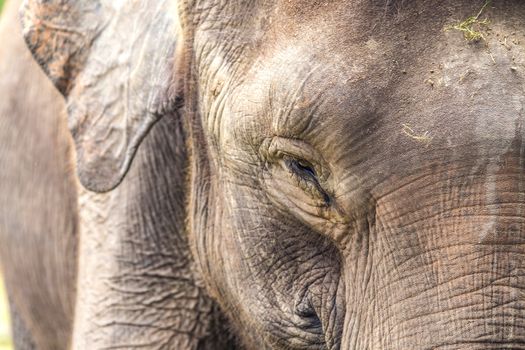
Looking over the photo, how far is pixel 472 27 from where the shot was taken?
8.81 feet

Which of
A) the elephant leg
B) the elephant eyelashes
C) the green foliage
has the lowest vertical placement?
the elephant leg

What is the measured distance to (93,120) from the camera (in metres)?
3.70

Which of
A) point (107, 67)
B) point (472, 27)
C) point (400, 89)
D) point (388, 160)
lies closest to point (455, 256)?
point (388, 160)

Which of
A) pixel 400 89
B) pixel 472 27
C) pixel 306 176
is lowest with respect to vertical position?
pixel 306 176

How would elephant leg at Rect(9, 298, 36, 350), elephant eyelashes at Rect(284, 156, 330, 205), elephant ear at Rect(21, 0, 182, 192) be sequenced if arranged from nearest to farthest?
elephant eyelashes at Rect(284, 156, 330, 205), elephant ear at Rect(21, 0, 182, 192), elephant leg at Rect(9, 298, 36, 350)

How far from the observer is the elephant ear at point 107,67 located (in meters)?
3.49

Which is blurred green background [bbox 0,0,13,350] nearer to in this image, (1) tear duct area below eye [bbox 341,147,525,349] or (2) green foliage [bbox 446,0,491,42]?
(1) tear duct area below eye [bbox 341,147,525,349]

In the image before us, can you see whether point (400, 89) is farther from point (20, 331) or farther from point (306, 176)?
point (20, 331)

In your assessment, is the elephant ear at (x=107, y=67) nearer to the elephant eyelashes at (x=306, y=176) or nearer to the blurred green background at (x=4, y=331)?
the elephant eyelashes at (x=306, y=176)

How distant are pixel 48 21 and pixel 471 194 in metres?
1.60

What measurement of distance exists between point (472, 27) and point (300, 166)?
512mm

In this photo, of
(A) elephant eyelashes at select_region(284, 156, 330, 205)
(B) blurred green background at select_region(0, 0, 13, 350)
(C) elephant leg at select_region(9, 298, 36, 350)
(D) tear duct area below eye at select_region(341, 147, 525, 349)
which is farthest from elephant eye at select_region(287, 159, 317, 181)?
(B) blurred green background at select_region(0, 0, 13, 350)

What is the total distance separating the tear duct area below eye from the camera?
2.58m

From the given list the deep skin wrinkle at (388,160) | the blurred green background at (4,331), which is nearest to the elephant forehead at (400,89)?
the deep skin wrinkle at (388,160)
